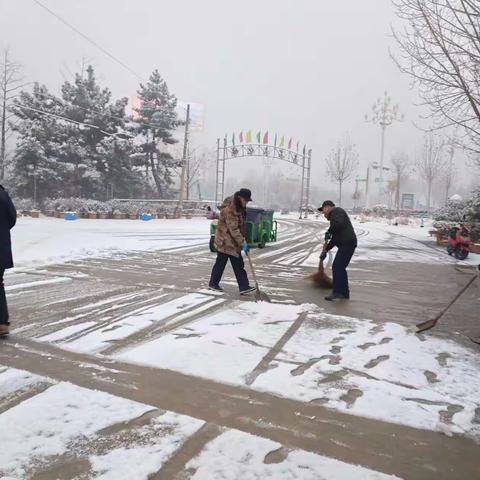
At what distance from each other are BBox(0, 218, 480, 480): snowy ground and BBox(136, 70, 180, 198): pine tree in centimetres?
3265

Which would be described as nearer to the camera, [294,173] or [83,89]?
[83,89]

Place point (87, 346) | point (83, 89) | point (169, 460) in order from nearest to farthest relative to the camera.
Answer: point (169, 460)
point (87, 346)
point (83, 89)

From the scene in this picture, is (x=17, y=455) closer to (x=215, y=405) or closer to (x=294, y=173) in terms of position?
(x=215, y=405)

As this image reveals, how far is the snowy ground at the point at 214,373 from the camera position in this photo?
261cm

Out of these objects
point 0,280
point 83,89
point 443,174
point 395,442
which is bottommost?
point 395,442

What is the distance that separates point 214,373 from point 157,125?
122 ft

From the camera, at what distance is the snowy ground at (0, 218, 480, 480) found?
8.57 feet

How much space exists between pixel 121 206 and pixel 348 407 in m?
28.1

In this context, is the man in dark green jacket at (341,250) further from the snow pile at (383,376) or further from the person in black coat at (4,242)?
the person in black coat at (4,242)

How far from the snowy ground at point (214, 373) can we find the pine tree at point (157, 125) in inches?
1285

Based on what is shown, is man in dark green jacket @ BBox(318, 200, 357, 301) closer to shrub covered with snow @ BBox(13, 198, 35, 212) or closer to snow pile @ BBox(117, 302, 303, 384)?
snow pile @ BBox(117, 302, 303, 384)

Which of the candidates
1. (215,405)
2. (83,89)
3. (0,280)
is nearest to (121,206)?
(83,89)

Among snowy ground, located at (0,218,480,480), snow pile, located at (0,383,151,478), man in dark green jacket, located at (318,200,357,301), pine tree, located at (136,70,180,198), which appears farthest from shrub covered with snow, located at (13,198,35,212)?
snow pile, located at (0,383,151,478)

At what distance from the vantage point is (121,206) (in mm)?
29875
